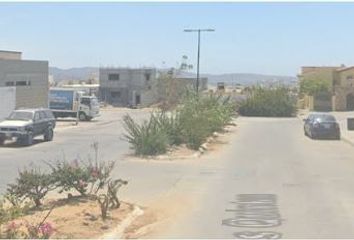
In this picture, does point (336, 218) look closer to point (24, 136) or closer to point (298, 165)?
point (298, 165)

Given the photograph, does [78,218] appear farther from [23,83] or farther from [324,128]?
[23,83]

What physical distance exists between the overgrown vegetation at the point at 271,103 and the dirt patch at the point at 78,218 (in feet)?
217

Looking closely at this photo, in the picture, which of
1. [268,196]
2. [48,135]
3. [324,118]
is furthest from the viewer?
[324,118]

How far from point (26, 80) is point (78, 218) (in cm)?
4182

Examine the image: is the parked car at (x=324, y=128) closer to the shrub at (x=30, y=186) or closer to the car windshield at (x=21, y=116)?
the car windshield at (x=21, y=116)

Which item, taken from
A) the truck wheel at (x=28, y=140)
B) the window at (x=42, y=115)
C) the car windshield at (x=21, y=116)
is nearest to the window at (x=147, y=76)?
the window at (x=42, y=115)

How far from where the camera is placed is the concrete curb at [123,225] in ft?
37.2

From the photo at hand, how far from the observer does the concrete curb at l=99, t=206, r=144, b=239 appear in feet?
37.2

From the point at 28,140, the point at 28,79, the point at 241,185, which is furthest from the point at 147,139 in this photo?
the point at 28,79

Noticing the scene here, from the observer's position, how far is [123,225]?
484 inches

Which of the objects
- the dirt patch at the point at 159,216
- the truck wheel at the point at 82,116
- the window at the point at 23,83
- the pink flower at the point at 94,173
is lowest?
the truck wheel at the point at 82,116

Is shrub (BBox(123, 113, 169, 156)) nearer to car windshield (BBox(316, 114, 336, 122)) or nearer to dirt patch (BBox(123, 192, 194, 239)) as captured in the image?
dirt patch (BBox(123, 192, 194, 239))

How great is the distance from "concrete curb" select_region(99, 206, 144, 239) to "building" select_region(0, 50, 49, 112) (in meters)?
34.4

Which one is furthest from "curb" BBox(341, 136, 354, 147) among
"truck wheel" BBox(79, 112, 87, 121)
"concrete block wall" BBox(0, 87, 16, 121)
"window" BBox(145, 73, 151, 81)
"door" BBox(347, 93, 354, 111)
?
"window" BBox(145, 73, 151, 81)
